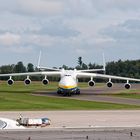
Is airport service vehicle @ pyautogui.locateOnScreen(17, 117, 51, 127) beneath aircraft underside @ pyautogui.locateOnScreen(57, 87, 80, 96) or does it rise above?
beneath

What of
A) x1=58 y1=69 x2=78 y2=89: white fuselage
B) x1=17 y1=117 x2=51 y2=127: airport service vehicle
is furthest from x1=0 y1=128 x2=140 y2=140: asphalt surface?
x1=58 y1=69 x2=78 y2=89: white fuselage

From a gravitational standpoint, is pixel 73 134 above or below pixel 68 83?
below

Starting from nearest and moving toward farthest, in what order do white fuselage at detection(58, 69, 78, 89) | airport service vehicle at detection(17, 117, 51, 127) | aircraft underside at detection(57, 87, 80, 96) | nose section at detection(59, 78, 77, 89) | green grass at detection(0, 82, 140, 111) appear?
airport service vehicle at detection(17, 117, 51, 127), green grass at detection(0, 82, 140, 111), nose section at detection(59, 78, 77, 89), white fuselage at detection(58, 69, 78, 89), aircraft underside at detection(57, 87, 80, 96)

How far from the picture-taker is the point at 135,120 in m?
38.5

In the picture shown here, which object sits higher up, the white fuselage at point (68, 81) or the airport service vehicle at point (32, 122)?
the white fuselage at point (68, 81)

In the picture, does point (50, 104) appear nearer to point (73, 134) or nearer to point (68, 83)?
point (68, 83)

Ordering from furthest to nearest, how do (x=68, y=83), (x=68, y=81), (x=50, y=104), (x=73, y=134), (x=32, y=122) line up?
(x=68, y=81) → (x=68, y=83) → (x=50, y=104) → (x=32, y=122) → (x=73, y=134)

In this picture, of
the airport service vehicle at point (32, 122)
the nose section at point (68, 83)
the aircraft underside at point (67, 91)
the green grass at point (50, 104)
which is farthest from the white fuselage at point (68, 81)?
the airport service vehicle at point (32, 122)

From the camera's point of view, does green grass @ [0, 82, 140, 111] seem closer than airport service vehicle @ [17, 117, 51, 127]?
No

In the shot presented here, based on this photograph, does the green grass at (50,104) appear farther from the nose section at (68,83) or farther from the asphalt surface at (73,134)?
the asphalt surface at (73,134)

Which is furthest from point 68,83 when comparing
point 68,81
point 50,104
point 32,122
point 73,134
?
point 73,134

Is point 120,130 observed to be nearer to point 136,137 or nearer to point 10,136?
point 136,137

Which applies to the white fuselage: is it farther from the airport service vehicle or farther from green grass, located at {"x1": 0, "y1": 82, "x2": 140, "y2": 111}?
the airport service vehicle

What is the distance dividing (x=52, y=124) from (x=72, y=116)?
6.70m
